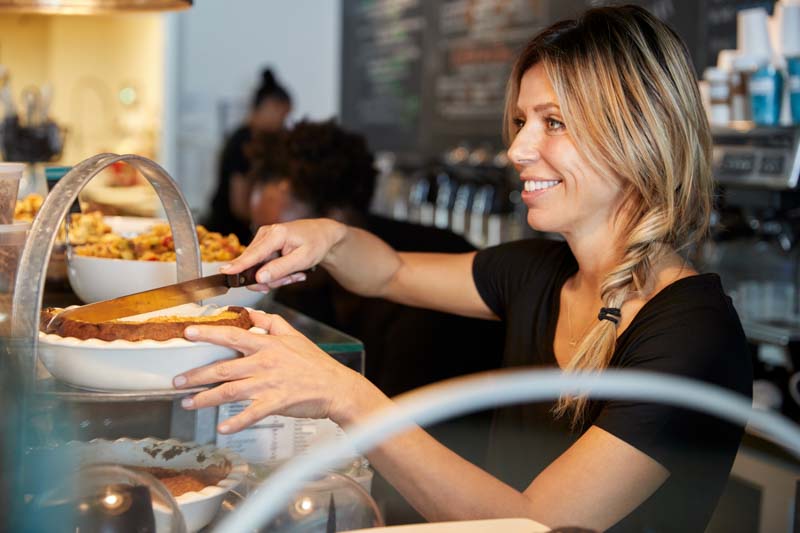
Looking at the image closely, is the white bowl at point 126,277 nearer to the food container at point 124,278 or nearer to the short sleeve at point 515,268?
the food container at point 124,278

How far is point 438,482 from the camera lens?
3.74ft

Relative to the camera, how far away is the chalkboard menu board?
324 centimetres

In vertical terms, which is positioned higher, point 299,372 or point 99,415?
point 299,372

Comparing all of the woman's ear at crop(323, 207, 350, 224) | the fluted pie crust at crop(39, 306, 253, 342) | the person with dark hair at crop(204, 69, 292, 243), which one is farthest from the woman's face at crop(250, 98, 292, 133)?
the fluted pie crust at crop(39, 306, 253, 342)

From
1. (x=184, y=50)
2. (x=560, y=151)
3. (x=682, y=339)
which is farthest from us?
(x=184, y=50)

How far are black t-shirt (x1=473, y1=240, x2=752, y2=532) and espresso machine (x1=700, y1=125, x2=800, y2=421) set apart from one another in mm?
1022

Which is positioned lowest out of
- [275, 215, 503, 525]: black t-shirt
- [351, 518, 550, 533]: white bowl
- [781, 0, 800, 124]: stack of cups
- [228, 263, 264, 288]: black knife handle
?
[275, 215, 503, 525]: black t-shirt

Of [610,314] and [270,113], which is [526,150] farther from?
[270,113]

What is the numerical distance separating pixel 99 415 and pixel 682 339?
80 centimetres

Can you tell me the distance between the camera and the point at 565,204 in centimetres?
150

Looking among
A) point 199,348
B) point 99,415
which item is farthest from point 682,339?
point 99,415

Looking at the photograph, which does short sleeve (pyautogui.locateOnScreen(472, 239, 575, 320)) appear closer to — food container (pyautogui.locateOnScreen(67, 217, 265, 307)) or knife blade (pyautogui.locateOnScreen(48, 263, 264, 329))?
food container (pyautogui.locateOnScreen(67, 217, 265, 307))

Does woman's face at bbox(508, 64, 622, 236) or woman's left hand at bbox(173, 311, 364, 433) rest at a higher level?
woman's face at bbox(508, 64, 622, 236)

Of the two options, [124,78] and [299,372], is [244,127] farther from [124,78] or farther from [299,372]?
[299,372]
